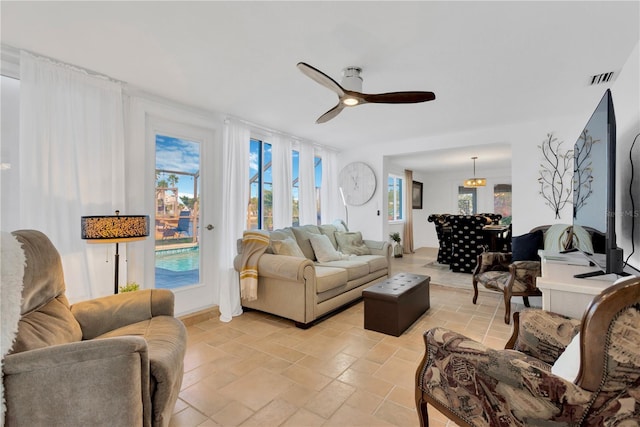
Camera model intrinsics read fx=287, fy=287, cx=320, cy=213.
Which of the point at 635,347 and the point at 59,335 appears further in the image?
the point at 59,335

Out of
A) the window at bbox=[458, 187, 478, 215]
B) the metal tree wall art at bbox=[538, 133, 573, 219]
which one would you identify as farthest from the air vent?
the window at bbox=[458, 187, 478, 215]

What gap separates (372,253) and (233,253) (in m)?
2.19

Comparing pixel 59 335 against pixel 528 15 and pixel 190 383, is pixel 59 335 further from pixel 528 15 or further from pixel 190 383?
pixel 528 15

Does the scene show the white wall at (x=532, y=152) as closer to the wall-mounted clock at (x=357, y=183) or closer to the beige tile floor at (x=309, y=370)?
the wall-mounted clock at (x=357, y=183)

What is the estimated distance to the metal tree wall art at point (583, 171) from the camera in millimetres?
1969

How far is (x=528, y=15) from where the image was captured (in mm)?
1697

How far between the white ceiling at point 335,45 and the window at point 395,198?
4374mm

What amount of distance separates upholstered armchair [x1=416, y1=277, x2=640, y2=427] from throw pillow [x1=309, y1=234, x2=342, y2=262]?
257cm

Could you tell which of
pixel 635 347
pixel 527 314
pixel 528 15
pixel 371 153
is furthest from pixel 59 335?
pixel 371 153

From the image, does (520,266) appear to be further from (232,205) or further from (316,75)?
(232,205)

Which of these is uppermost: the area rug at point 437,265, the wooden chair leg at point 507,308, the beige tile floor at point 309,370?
the wooden chair leg at point 507,308

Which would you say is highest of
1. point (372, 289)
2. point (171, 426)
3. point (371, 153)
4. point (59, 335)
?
point (371, 153)

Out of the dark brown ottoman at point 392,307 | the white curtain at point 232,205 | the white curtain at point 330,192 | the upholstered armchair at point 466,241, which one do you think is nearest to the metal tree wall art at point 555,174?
the upholstered armchair at point 466,241

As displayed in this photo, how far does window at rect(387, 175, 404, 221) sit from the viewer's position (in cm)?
745
